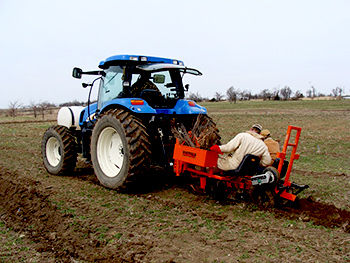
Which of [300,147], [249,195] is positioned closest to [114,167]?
[249,195]

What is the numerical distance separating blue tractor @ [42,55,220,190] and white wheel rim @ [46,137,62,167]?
0.55 feet

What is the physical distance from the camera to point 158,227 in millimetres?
4316

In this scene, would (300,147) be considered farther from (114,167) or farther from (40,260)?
(40,260)

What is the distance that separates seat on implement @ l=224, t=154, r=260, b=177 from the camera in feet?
16.3

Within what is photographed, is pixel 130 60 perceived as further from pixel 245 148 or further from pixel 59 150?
pixel 59 150

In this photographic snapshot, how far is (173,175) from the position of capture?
6.86m

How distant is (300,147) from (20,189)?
8487mm

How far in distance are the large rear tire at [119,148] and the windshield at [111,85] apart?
2.51 feet

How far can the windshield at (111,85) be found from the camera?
252 inches

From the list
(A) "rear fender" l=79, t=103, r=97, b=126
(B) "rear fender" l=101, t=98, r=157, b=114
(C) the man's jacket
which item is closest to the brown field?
(C) the man's jacket

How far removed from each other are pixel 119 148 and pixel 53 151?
2.36 metres

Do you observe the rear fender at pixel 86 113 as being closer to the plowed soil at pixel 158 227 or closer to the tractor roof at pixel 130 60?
the tractor roof at pixel 130 60

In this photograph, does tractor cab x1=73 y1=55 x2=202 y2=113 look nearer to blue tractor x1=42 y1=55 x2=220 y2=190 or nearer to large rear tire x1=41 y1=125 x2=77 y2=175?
blue tractor x1=42 y1=55 x2=220 y2=190

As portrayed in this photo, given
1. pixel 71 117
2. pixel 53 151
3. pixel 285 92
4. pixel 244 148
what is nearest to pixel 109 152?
pixel 71 117
